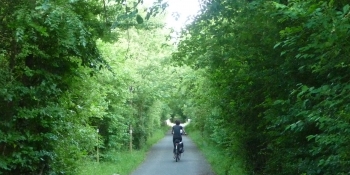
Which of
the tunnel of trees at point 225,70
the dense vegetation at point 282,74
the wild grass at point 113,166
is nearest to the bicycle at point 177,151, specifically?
the wild grass at point 113,166

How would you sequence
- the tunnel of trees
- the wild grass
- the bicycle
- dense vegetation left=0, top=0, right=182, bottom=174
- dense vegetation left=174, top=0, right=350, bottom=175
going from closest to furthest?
1. dense vegetation left=174, top=0, right=350, bottom=175
2. the tunnel of trees
3. dense vegetation left=0, top=0, right=182, bottom=174
4. the wild grass
5. the bicycle

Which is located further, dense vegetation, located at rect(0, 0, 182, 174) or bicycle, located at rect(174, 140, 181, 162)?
bicycle, located at rect(174, 140, 181, 162)

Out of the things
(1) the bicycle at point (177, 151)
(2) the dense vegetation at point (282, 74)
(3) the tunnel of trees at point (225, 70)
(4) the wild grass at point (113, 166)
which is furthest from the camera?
(1) the bicycle at point (177, 151)

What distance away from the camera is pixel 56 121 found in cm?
850

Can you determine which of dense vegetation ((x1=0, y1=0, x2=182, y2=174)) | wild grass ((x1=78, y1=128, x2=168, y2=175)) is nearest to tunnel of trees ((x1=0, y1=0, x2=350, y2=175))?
dense vegetation ((x1=0, y1=0, x2=182, y2=174))

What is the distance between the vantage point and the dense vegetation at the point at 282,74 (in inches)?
206

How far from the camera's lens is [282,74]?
25.8ft

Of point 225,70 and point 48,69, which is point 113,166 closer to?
point 225,70

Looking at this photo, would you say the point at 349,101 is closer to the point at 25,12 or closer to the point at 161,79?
the point at 25,12

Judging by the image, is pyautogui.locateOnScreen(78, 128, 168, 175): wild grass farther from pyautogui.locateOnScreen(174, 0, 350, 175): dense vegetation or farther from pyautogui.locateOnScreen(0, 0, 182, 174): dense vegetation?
pyautogui.locateOnScreen(0, 0, 182, 174): dense vegetation

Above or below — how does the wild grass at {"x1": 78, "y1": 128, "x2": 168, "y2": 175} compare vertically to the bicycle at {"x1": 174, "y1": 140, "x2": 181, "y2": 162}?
below

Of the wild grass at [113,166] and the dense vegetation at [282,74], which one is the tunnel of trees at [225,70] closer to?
the dense vegetation at [282,74]

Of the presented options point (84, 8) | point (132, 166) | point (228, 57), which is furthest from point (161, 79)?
point (84, 8)

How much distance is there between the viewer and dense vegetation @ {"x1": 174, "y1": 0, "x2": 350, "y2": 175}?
17.2 ft
